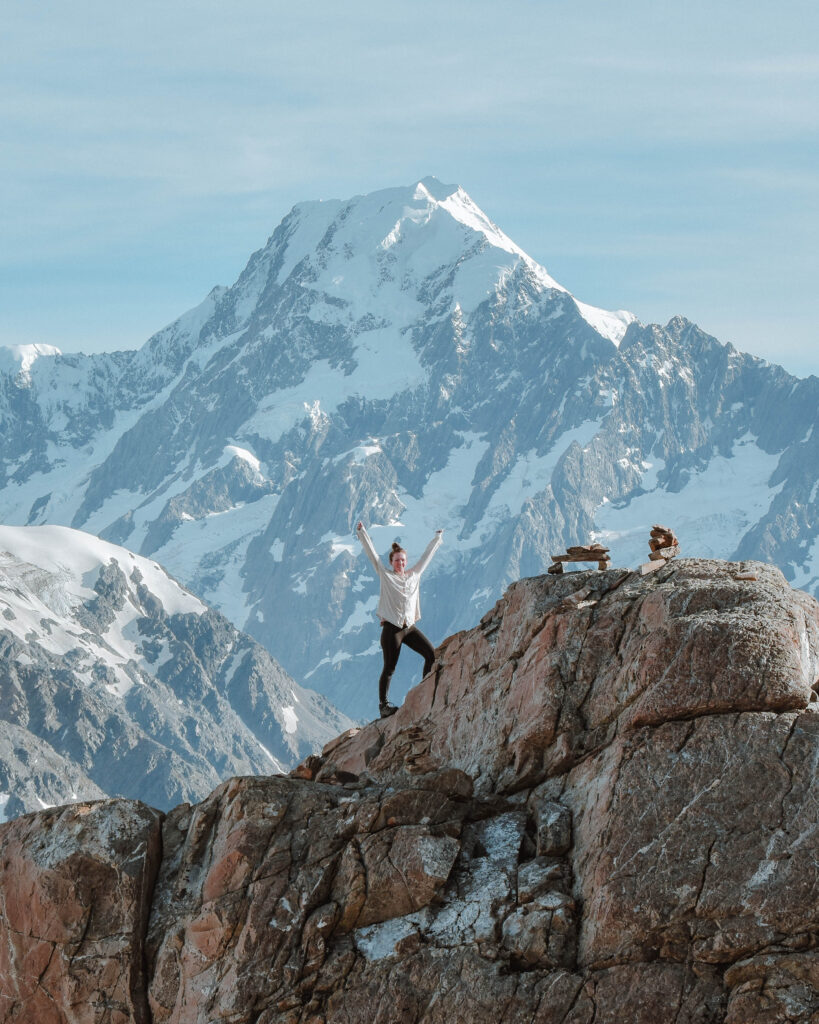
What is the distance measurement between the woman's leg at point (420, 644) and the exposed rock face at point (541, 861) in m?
3.91

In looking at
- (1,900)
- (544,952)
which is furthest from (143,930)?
(544,952)

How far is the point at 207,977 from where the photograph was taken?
21.5m

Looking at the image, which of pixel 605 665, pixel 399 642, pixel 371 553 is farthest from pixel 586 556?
pixel 399 642

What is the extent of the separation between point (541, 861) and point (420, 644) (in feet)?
30.6

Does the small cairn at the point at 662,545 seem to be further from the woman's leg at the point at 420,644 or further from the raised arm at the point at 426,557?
the woman's leg at the point at 420,644

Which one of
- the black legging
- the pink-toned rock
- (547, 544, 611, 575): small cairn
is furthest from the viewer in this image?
the black legging

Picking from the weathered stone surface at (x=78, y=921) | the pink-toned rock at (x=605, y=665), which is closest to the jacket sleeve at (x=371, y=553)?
the pink-toned rock at (x=605, y=665)

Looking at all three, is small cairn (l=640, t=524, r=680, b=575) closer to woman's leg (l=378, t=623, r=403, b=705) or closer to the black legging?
the black legging

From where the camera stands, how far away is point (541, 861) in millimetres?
21188

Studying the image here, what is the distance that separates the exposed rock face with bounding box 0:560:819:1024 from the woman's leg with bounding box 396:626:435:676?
3909 mm

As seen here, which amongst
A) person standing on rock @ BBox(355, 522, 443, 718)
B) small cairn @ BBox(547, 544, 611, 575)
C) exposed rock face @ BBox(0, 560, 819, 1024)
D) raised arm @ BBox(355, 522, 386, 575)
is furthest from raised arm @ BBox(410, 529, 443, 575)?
exposed rock face @ BBox(0, 560, 819, 1024)

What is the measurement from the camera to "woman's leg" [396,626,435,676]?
29.4 metres

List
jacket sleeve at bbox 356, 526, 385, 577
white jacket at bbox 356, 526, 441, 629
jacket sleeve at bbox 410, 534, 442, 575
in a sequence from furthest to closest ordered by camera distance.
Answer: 1. jacket sleeve at bbox 410, 534, 442, 575
2. white jacket at bbox 356, 526, 441, 629
3. jacket sleeve at bbox 356, 526, 385, 577

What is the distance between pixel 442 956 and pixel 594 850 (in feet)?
9.32
